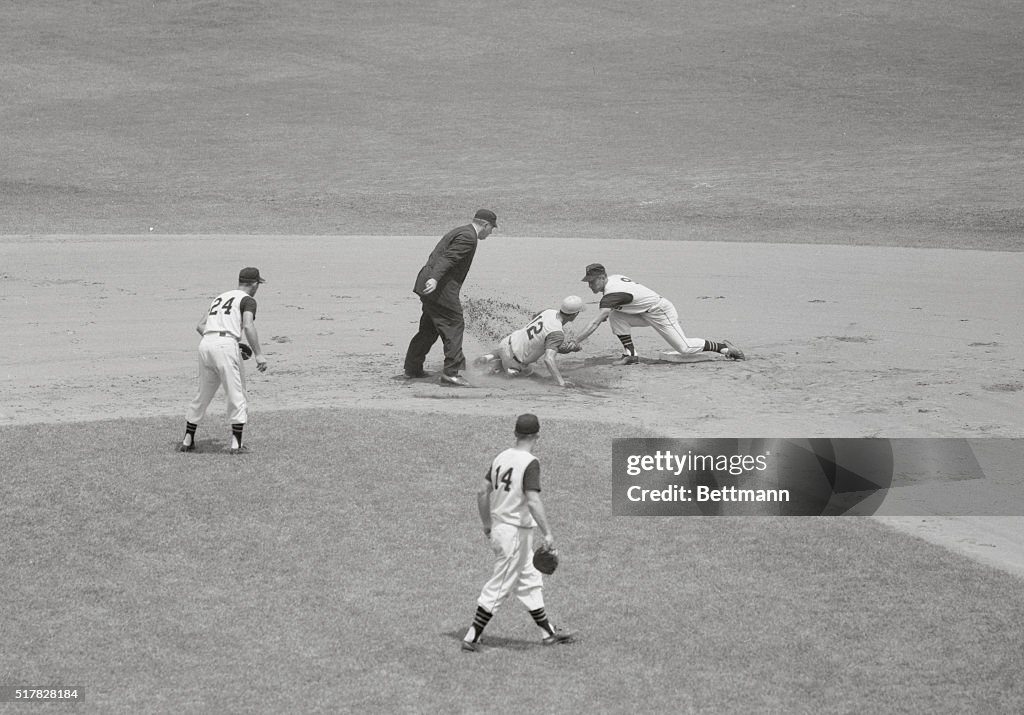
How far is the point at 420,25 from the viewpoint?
5303cm

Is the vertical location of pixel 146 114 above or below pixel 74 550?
above

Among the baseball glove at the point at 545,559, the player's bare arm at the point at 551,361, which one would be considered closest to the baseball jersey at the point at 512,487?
the baseball glove at the point at 545,559

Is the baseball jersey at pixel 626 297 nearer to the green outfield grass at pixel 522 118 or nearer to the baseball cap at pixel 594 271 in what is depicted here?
the baseball cap at pixel 594 271

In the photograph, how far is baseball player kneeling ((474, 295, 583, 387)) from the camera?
15.0 metres

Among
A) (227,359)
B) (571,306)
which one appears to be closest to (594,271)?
(571,306)

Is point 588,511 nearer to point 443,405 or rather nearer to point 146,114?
point 443,405

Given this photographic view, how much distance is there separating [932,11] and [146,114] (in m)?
34.0

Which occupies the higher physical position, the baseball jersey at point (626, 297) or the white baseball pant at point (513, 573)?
the baseball jersey at point (626, 297)

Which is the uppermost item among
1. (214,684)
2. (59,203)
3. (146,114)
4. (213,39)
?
(213,39)

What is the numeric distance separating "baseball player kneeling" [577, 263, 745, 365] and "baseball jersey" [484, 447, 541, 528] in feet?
25.7

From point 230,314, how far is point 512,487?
16.6ft

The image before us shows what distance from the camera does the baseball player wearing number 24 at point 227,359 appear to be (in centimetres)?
1203

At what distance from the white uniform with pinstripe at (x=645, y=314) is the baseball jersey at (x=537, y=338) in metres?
1.46

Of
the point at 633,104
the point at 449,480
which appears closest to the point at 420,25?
the point at 633,104
